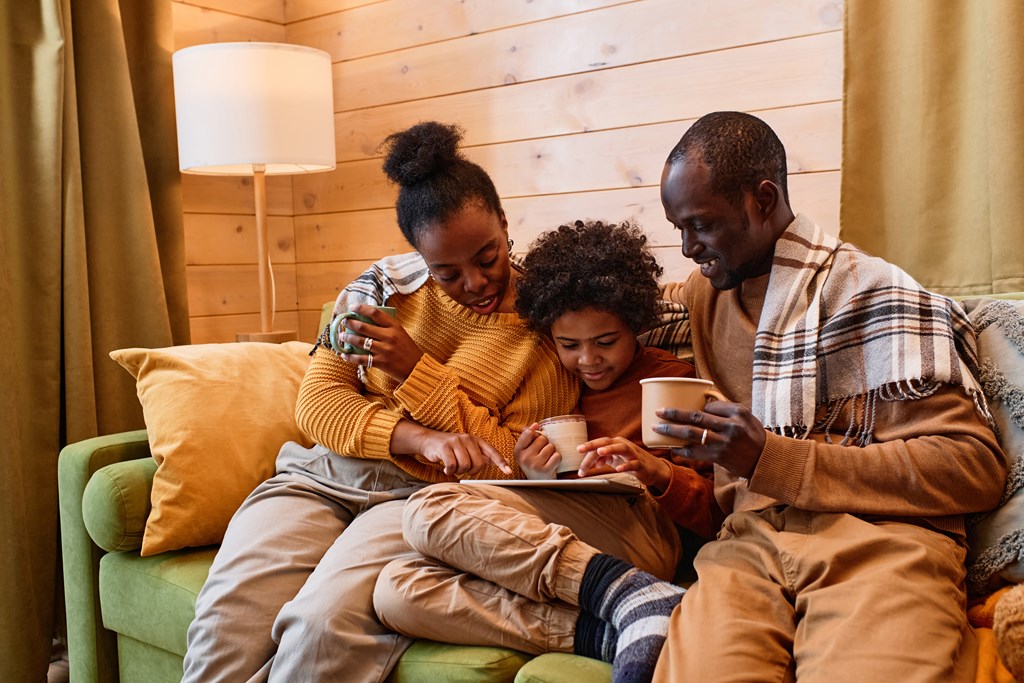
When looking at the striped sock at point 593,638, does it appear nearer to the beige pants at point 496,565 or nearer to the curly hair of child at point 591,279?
the beige pants at point 496,565

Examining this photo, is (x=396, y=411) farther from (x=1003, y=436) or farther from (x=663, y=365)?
(x=1003, y=436)

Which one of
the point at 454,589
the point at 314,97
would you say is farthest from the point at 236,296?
the point at 454,589

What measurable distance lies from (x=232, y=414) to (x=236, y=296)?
1153mm

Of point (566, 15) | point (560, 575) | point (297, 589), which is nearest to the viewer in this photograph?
point (560, 575)

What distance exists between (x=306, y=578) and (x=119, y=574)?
0.49 m

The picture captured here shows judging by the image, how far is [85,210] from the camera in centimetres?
263

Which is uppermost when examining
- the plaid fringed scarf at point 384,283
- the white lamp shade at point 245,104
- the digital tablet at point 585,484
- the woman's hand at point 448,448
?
the white lamp shade at point 245,104

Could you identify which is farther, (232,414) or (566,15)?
(566,15)

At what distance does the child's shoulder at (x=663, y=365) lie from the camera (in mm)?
1773

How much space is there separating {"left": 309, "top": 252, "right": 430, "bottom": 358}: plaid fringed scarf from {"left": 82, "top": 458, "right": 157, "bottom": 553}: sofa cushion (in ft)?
1.46

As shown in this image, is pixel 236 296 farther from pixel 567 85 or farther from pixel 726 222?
pixel 726 222

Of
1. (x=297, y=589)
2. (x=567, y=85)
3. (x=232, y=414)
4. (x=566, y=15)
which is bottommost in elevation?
(x=297, y=589)

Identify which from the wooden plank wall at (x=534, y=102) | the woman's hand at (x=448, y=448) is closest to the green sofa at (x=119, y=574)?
the woman's hand at (x=448, y=448)

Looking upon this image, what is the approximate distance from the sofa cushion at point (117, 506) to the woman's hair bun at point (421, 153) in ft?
2.66
